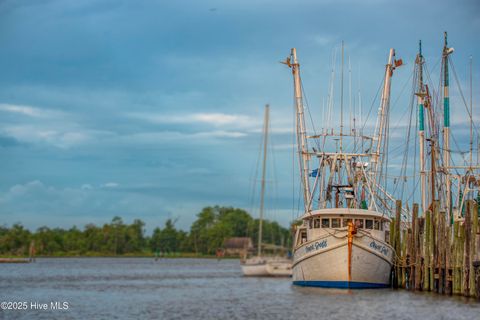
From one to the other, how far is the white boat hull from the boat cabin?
34.4 inches

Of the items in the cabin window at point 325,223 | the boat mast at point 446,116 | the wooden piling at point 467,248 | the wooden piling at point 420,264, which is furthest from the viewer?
the boat mast at point 446,116

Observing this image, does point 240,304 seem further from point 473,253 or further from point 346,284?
point 473,253

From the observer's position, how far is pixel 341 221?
181 feet

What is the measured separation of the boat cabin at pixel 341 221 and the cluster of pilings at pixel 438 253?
281 cm

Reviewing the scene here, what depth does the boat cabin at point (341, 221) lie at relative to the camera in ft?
181

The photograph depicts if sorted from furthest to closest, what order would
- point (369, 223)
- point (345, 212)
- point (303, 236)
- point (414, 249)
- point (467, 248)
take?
point (303, 236), point (414, 249), point (369, 223), point (345, 212), point (467, 248)

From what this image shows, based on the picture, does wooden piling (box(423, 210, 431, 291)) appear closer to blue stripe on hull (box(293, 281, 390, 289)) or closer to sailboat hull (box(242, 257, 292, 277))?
blue stripe on hull (box(293, 281, 390, 289))

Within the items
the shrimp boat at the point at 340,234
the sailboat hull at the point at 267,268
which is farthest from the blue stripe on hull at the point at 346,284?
the sailboat hull at the point at 267,268

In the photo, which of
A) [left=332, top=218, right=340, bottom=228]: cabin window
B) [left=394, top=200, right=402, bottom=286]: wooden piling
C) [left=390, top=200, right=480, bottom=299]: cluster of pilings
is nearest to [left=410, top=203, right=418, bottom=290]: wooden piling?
[left=390, top=200, right=480, bottom=299]: cluster of pilings

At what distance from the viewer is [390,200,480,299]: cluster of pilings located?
46.4 meters

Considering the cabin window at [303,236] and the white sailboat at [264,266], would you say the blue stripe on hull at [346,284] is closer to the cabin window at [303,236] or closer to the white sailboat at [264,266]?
the cabin window at [303,236]

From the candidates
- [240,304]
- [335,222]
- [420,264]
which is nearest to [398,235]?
[420,264]

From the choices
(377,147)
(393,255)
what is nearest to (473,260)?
(393,255)

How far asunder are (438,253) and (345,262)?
636cm
